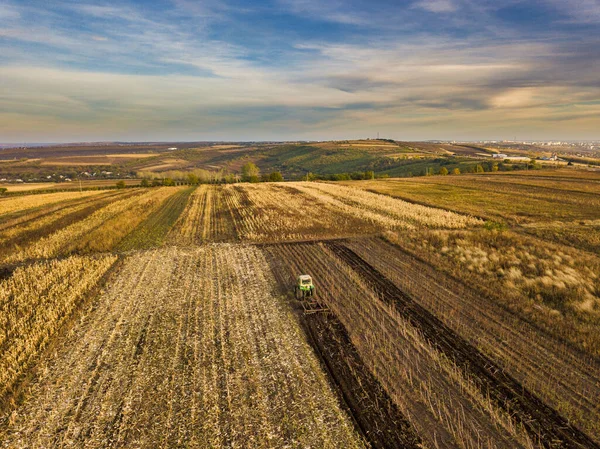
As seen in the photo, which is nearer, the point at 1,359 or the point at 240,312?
the point at 1,359

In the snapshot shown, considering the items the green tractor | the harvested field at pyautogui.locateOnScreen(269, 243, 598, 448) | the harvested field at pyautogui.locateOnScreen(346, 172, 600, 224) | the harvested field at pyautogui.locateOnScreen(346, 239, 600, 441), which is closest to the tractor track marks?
the harvested field at pyautogui.locateOnScreen(269, 243, 598, 448)

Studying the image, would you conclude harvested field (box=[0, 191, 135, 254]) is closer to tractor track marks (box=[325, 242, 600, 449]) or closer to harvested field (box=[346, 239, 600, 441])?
tractor track marks (box=[325, 242, 600, 449])

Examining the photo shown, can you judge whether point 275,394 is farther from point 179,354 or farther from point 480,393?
point 480,393

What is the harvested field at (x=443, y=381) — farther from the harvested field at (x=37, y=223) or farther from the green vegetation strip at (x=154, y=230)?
the harvested field at (x=37, y=223)

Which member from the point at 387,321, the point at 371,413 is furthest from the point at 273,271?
the point at 371,413

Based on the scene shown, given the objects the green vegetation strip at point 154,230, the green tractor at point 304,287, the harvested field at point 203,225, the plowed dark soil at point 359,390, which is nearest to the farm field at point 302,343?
the plowed dark soil at point 359,390
